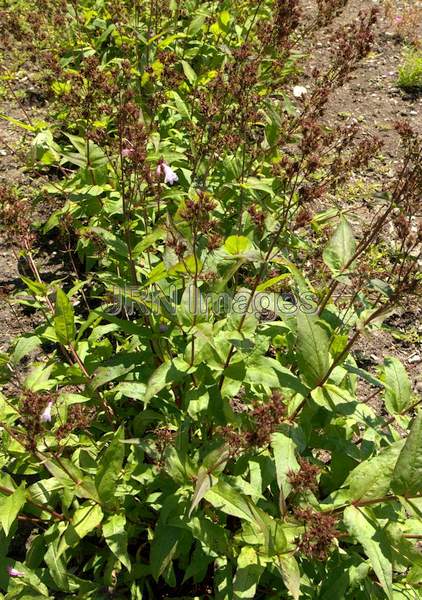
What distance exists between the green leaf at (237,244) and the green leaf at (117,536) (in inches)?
62.5

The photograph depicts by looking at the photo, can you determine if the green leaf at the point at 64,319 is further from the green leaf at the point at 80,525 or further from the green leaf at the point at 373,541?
the green leaf at the point at 373,541

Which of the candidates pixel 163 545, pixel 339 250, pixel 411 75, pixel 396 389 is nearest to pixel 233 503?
pixel 163 545

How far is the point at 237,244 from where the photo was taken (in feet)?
10.4

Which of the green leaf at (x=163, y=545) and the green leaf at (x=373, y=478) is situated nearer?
the green leaf at (x=373, y=478)

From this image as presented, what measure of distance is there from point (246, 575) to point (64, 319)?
5.55 feet

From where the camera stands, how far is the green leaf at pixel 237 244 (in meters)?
3.13

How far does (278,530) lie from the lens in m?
2.77

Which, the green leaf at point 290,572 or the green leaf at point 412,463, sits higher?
A: the green leaf at point 412,463

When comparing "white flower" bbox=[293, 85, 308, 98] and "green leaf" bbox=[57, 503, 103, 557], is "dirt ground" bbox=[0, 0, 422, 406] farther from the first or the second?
"green leaf" bbox=[57, 503, 103, 557]

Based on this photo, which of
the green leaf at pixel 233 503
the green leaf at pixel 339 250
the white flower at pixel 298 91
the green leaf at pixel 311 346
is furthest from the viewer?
the white flower at pixel 298 91

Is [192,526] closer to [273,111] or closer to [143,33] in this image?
[273,111]

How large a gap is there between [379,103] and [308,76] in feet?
3.63

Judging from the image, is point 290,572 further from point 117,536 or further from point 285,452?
point 117,536

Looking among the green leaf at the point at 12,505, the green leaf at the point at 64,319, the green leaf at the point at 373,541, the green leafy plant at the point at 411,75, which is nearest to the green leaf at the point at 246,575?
the green leaf at the point at 373,541
